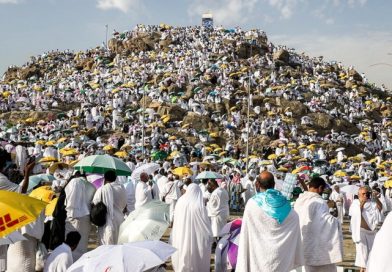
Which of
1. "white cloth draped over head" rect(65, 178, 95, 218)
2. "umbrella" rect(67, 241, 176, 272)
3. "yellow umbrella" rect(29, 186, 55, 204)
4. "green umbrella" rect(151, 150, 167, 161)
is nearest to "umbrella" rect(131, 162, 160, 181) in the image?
"white cloth draped over head" rect(65, 178, 95, 218)

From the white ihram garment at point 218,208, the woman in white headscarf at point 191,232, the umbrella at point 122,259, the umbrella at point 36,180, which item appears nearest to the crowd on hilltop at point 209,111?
the umbrella at point 36,180


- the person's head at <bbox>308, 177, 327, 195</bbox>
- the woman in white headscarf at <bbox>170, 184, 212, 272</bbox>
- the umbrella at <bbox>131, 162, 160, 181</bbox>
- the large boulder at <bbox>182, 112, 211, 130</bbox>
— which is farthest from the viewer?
the large boulder at <bbox>182, 112, 211, 130</bbox>

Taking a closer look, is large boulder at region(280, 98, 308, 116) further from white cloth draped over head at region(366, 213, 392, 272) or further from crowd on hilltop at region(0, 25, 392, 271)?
white cloth draped over head at region(366, 213, 392, 272)

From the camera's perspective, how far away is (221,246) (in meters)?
6.57

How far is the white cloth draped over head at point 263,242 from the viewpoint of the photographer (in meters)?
4.94

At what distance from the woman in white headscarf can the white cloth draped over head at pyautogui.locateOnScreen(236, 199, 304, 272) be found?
1957 millimetres

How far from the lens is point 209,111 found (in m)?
40.9

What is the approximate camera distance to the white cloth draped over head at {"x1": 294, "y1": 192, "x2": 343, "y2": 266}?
17.6ft

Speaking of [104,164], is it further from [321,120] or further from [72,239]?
[321,120]

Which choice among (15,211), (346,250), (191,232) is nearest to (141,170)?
(346,250)

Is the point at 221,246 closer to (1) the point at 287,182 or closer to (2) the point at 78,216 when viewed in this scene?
(2) the point at 78,216

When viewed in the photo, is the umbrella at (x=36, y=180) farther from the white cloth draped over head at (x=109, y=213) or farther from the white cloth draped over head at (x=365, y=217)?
the white cloth draped over head at (x=365, y=217)

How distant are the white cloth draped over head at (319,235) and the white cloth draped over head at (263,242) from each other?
1.48 feet

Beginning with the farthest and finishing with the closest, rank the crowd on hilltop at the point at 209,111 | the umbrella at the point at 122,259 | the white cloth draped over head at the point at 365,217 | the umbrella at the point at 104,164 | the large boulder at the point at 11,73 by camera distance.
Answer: the large boulder at the point at 11,73 < the crowd on hilltop at the point at 209,111 < the umbrella at the point at 104,164 < the white cloth draped over head at the point at 365,217 < the umbrella at the point at 122,259
